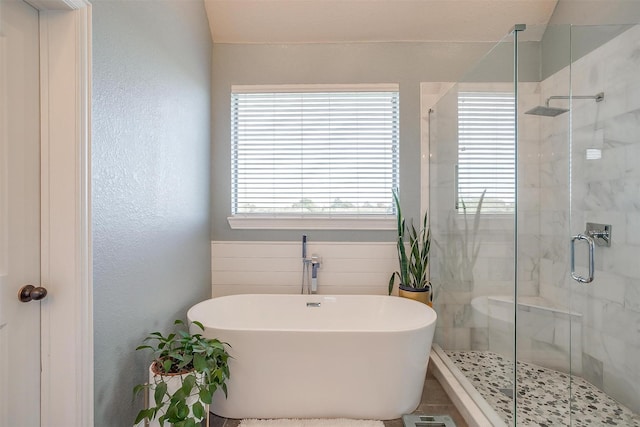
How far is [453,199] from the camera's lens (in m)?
2.24

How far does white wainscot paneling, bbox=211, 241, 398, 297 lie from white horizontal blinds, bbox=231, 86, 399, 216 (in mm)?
282

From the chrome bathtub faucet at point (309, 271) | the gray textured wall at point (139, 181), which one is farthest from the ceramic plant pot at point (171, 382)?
the chrome bathtub faucet at point (309, 271)

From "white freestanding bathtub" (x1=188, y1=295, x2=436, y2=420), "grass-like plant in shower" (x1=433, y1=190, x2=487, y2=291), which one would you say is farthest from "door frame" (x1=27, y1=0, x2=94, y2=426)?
"grass-like plant in shower" (x1=433, y1=190, x2=487, y2=291)

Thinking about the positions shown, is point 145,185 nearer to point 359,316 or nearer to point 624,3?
point 359,316

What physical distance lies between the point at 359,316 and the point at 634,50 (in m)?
2.21

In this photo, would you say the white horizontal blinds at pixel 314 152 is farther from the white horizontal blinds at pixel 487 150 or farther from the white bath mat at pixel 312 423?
the white bath mat at pixel 312 423

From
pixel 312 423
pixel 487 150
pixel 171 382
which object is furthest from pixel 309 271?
pixel 487 150

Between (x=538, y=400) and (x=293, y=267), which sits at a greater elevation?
(x=293, y=267)

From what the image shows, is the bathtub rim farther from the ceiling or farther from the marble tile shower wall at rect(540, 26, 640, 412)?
the ceiling

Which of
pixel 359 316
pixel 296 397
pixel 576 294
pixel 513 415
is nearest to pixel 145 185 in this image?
pixel 296 397

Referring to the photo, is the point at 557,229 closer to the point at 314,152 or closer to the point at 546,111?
the point at 546,111

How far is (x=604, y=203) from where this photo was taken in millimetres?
1781

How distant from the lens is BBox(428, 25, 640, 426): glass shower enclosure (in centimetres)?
164

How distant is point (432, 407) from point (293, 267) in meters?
1.34
